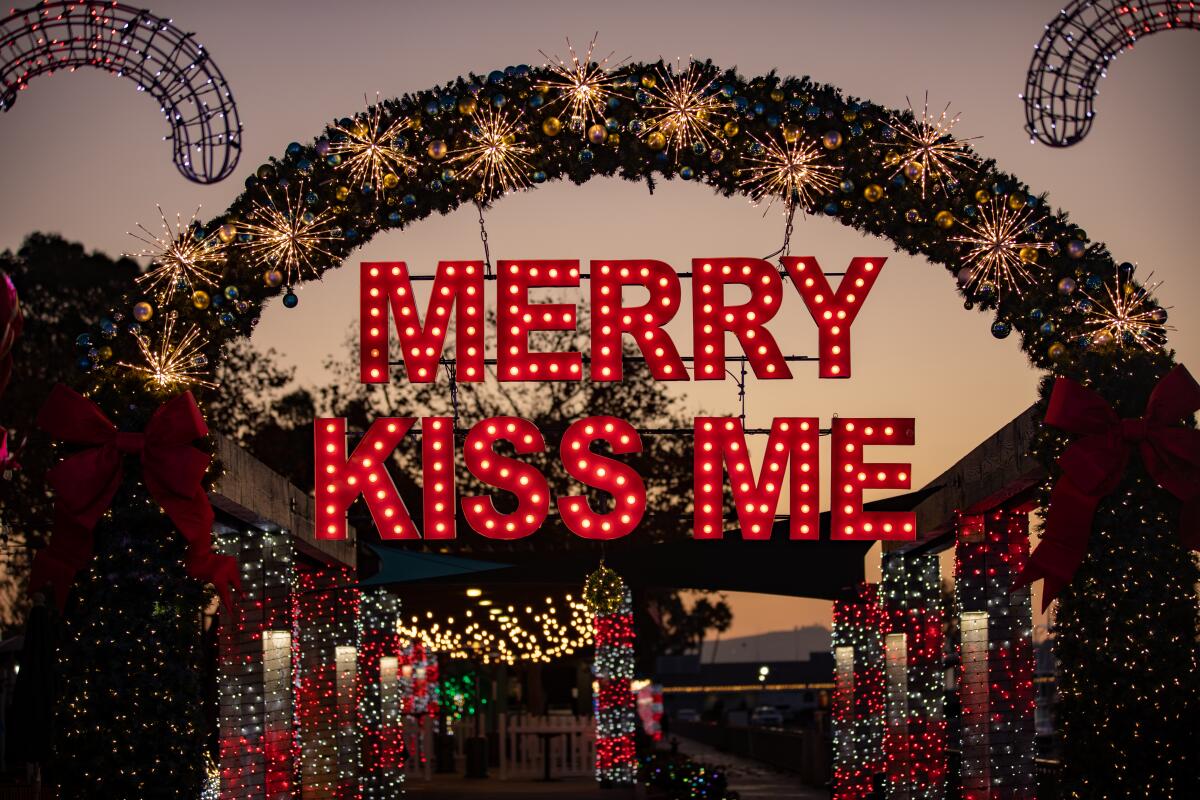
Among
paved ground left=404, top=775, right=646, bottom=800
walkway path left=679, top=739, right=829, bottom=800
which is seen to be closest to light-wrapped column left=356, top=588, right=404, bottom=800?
paved ground left=404, top=775, right=646, bottom=800

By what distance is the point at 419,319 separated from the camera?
38.2ft

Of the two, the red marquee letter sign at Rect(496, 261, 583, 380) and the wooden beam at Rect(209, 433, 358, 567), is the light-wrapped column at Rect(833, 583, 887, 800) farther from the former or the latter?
the red marquee letter sign at Rect(496, 261, 583, 380)

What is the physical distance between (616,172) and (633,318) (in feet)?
4.12

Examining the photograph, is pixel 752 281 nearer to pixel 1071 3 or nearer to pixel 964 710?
pixel 1071 3

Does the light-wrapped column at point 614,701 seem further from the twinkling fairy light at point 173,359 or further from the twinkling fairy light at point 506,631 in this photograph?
the twinkling fairy light at point 173,359

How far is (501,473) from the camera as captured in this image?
1166 centimetres

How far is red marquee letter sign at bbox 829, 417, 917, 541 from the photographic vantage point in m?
11.4

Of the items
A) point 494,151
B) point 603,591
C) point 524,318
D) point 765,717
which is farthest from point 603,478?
point 765,717

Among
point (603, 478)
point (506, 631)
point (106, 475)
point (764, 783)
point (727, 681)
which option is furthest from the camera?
point (727, 681)

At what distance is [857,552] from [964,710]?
5.93 m

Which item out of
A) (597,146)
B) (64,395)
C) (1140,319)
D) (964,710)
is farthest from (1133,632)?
(64,395)

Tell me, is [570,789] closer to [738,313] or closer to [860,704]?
[860,704]

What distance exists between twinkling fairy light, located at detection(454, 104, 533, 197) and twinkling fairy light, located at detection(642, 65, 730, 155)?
2.93ft

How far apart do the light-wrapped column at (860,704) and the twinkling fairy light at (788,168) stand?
7.38m
